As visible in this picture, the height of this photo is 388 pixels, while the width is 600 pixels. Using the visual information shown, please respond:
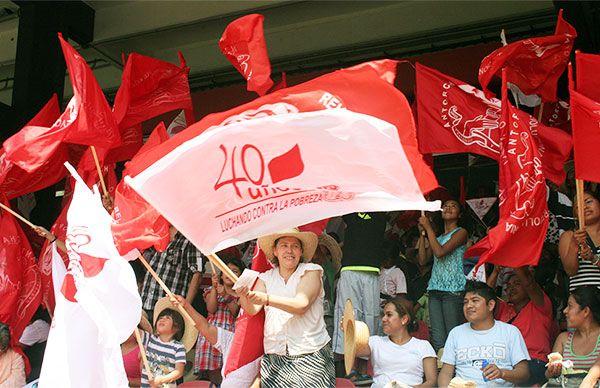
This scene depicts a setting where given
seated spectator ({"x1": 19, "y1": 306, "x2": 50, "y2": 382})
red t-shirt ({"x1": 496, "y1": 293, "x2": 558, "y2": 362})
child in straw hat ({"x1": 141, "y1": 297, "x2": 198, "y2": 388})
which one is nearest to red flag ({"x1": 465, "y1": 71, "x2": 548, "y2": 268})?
red t-shirt ({"x1": 496, "y1": 293, "x2": 558, "y2": 362})

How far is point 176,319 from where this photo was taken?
7.11 meters

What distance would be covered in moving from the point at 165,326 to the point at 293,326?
1812 mm

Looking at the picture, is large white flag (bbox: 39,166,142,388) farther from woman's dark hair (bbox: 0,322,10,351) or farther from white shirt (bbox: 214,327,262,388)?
woman's dark hair (bbox: 0,322,10,351)

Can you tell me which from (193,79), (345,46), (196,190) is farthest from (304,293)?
(193,79)

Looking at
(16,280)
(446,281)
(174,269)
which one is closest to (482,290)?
(446,281)

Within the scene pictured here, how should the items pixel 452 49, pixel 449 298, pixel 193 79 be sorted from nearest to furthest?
pixel 449 298
pixel 452 49
pixel 193 79

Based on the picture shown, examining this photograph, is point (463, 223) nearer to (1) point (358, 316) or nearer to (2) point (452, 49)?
(1) point (358, 316)

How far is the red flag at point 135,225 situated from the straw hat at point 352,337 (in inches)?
51.9

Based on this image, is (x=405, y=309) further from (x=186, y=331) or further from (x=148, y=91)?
(x=148, y=91)

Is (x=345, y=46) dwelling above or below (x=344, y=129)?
above

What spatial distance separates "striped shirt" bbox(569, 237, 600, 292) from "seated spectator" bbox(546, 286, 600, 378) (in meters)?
0.07

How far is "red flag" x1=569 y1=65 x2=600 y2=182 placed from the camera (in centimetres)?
584

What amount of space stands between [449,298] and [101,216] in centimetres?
273

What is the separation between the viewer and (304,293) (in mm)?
5488
